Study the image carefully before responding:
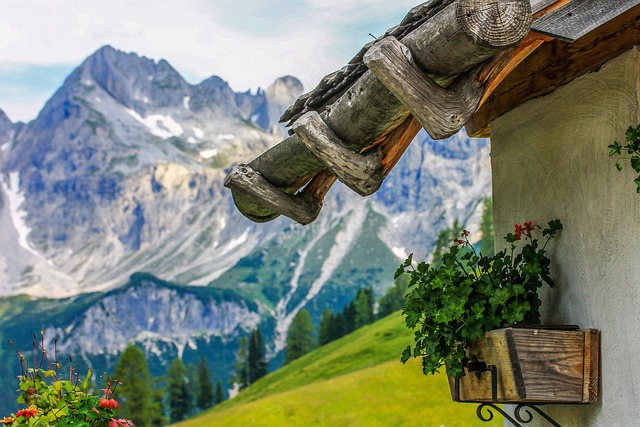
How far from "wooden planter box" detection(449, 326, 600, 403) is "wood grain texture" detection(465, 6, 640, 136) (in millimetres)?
1175

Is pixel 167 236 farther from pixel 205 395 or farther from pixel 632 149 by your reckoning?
pixel 632 149

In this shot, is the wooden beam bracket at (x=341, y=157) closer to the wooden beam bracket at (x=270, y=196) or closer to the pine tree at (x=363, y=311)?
the wooden beam bracket at (x=270, y=196)

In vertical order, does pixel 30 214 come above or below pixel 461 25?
above

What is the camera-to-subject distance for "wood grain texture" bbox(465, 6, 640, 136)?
12.1ft

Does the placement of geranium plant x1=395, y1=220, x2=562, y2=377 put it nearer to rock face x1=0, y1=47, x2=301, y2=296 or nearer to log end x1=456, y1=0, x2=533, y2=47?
log end x1=456, y1=0, x2=533, y2=47

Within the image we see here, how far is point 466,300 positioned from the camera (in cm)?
399

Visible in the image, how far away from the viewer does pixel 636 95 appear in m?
3.72

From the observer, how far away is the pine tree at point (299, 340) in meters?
67.8

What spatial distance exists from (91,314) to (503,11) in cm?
14700

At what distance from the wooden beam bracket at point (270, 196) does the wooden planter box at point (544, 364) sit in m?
1.11

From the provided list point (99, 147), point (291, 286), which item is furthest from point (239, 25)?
point (291, 286)

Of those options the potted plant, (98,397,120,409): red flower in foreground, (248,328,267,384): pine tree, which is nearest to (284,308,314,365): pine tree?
(248,328,267,384): pine tree

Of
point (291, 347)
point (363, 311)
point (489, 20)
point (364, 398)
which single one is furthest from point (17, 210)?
point (489, 20)

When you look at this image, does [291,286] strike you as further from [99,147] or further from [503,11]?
[503,11]
